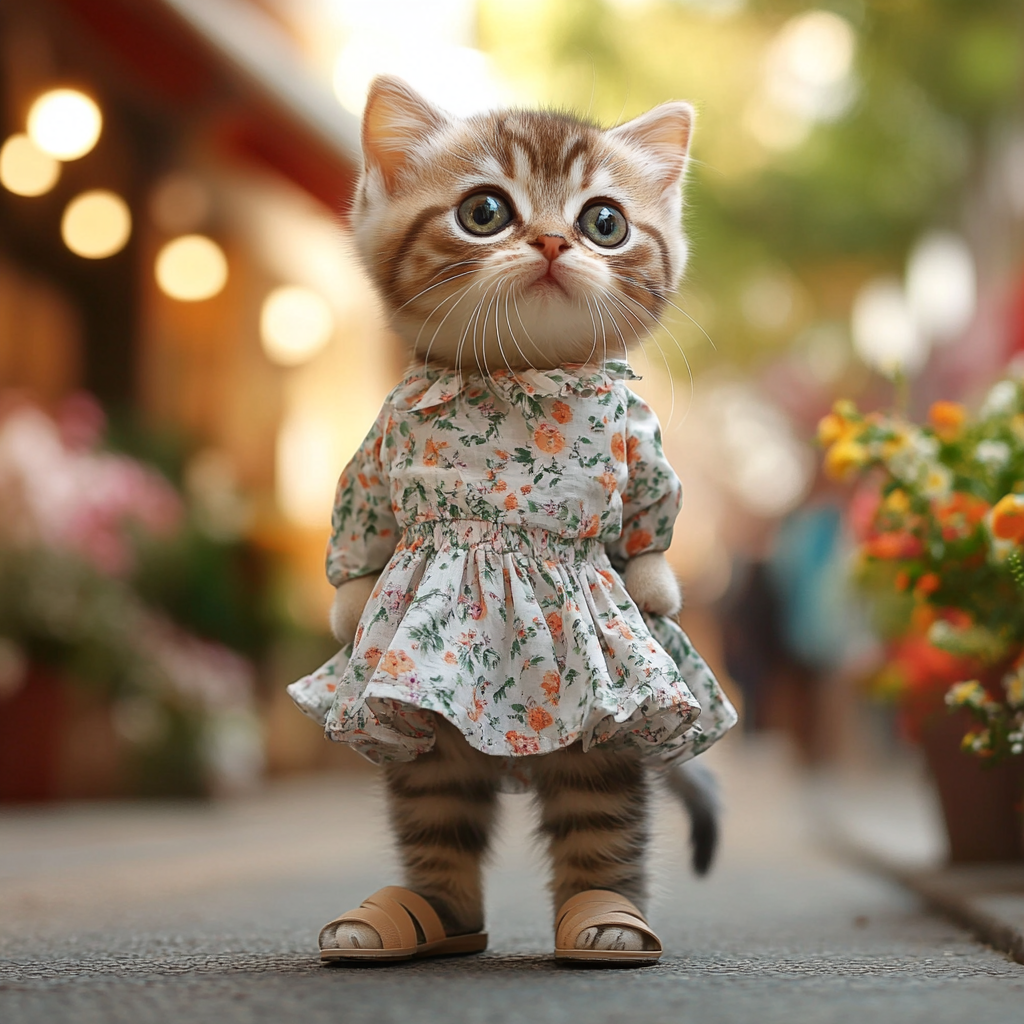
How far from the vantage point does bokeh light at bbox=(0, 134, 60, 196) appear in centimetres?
656

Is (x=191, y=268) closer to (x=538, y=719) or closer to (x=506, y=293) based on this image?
(x=506, y=293)

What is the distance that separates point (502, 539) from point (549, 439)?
193mm

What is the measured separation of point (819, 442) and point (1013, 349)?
3.57 m

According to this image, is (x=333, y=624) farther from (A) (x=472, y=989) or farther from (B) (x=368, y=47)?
(B) (x=368, y=47)

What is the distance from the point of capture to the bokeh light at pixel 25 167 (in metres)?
6.56

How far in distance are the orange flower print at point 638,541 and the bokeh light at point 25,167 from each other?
5.22 m

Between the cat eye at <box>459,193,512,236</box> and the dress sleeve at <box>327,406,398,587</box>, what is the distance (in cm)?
37

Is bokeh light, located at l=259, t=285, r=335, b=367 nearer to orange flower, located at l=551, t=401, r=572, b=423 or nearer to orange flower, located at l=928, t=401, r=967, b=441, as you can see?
orange flower, located at l=928, t=401, r=967, b=441

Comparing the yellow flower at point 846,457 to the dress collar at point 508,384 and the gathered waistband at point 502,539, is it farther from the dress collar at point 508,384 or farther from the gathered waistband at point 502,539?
the gathered waistband at point 502,539

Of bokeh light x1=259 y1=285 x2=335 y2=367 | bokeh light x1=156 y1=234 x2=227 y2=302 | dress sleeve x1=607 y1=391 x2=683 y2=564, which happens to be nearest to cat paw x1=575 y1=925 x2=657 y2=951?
dress sleeve x1=607 y1=391 x2=683 y2=564

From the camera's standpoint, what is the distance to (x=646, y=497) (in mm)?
2395

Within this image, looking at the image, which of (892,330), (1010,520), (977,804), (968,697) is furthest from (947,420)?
A: (892,330)

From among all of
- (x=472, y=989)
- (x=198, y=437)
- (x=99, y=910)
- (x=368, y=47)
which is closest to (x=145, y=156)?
(x=198, y=437)

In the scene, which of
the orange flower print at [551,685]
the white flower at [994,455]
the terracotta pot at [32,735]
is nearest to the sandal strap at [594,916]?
the orange flower print at [551,685]
